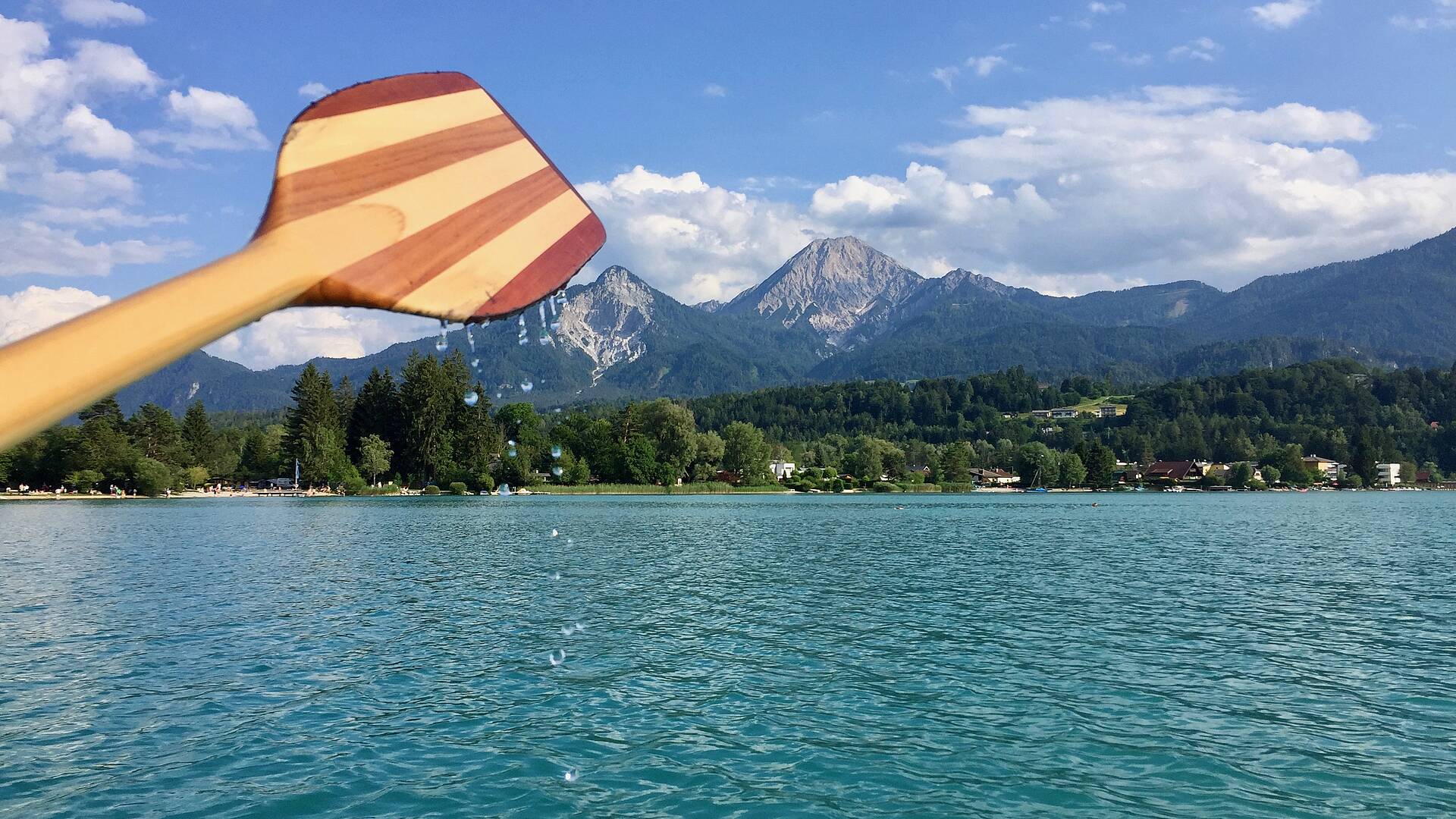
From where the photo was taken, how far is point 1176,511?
8594 cm

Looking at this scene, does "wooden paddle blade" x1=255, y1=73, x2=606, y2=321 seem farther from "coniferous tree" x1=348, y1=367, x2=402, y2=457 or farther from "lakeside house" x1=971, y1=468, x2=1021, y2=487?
"lakeside house" x1=971, y1=468, x2=1021, y2=487

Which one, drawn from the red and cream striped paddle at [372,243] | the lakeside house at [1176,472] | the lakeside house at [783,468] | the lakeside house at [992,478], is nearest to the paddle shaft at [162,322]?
the red and cream striped paddle at [372,243]

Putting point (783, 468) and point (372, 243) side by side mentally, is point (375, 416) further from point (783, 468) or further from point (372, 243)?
point (372, 243)

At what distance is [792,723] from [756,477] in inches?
5172

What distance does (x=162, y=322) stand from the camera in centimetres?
124

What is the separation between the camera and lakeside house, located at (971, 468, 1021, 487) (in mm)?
187950

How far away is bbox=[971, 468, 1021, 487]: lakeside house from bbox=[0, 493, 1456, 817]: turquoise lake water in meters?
157

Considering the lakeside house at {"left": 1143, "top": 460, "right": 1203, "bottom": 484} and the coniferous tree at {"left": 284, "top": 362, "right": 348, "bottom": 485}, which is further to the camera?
the lakeside house at {"left": 1143, "top": 460, "right": 1203, "bottom": 484}

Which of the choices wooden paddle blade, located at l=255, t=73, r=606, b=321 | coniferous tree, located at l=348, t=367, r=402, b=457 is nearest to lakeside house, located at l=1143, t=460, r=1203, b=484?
coniferous tree, located at l=348, t=367, r=402, b=457

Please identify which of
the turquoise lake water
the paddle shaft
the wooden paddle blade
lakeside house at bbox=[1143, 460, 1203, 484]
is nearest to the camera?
the paddle shaft

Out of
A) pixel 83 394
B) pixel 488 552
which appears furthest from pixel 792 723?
pixel 488 552

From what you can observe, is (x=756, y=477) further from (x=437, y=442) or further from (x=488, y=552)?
(x=488, y=552)

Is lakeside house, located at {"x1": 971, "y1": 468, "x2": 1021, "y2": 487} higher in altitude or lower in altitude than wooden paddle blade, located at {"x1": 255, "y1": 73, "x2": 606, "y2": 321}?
lower

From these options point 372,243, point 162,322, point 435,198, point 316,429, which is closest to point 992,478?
point 316,429
